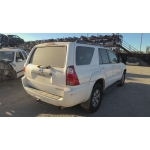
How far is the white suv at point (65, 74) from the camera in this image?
2588 millimetres

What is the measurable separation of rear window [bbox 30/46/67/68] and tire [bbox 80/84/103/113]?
111 cm

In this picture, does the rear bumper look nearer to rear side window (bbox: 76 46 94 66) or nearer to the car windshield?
rear side window (bbox: 76 46 94 66)

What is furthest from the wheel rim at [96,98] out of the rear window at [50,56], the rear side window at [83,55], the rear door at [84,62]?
the rear window at [50,56]

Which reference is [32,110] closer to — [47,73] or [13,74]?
[47,73]

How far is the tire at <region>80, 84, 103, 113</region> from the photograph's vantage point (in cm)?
308

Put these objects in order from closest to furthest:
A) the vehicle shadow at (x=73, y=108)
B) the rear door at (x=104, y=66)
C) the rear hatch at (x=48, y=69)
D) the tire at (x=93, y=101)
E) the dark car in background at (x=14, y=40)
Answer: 1. the rear hatch at (x=48, y=69)
2. the tire at (x=93, y=101)
3. the vehicle shadow at (x=73, y=108)
4. the rear door at (x=104, y=66)
5. the dark car in background at (x=14, y=40)

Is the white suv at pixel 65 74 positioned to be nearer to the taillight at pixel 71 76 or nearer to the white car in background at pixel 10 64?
the taillight at pixel 71 76

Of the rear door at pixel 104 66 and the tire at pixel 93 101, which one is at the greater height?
the rear door at pixel 104 66

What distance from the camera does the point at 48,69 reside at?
279 cm

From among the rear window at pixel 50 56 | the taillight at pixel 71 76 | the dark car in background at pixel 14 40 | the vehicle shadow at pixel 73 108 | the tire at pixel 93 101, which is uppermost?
the dark car in background at pixel 14 40

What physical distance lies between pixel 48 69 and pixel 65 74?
472 millimetres

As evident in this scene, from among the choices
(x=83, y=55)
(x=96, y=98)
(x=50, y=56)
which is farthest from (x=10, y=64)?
(x=96, y=98)

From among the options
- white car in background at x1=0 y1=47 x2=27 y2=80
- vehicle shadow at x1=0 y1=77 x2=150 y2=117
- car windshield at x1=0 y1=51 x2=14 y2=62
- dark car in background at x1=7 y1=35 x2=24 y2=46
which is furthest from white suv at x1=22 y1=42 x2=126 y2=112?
dark car in background at x1=7 y1=35 x2=24 y2=46

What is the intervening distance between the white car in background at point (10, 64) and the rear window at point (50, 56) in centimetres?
265
